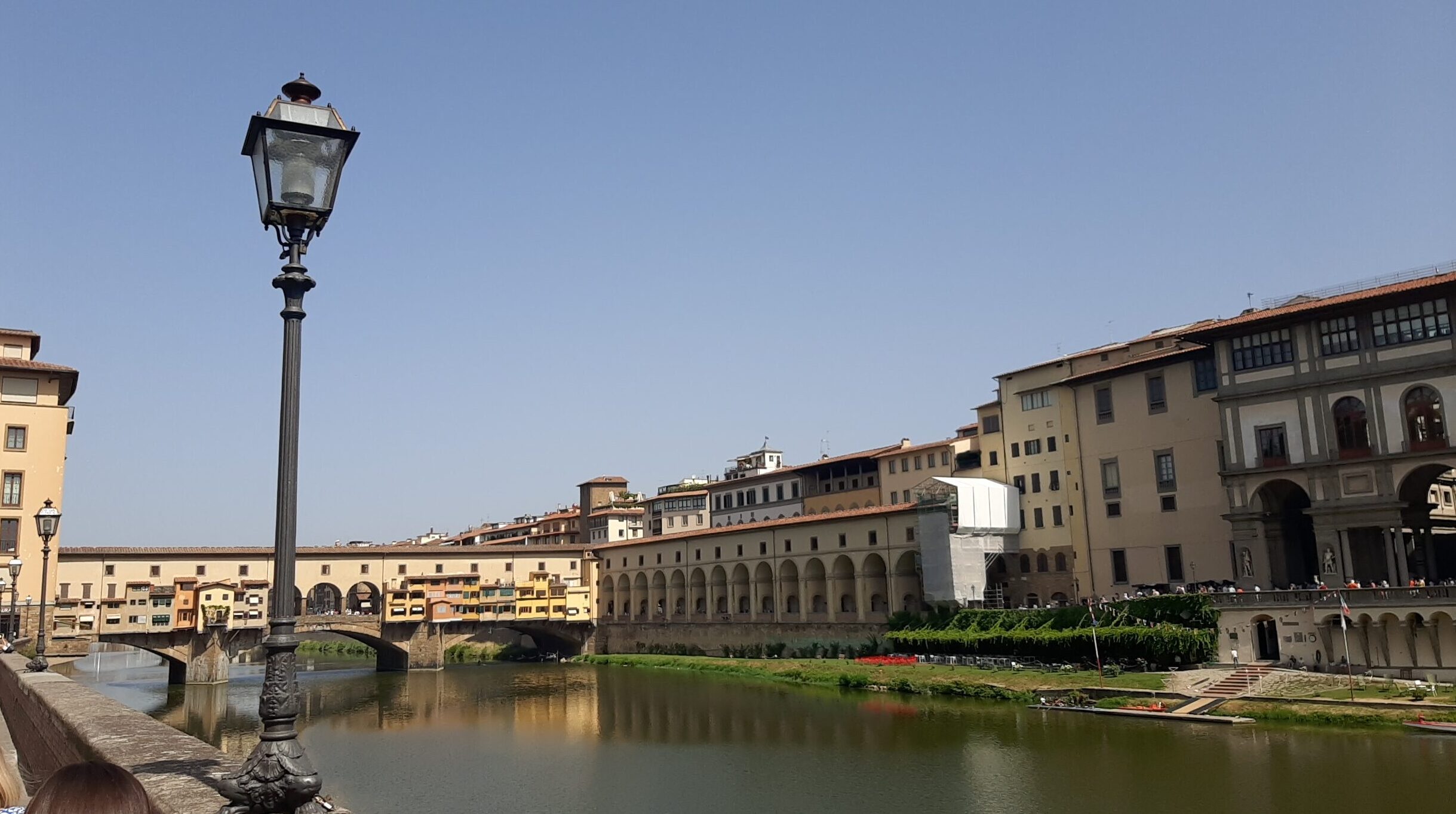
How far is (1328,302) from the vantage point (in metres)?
40.0

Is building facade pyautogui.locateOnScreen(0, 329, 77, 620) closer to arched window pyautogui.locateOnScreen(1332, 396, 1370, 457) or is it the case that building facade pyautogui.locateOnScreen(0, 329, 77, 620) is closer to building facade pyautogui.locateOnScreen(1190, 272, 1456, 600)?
building facade pyautogui.locateOnScreen(1190, 272, 1456, 600)

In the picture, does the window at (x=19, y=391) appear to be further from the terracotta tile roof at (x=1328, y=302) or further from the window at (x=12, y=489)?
the terracotta tile roof at (x=1328, y=302)

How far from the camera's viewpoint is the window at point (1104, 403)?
50.8 m

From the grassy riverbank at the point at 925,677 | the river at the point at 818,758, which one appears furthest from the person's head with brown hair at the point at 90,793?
the grassy riverbank at the point at 925,677

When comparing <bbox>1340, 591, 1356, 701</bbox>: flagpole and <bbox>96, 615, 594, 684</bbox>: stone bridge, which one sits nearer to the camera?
<bbox>1340, 591, 1356, 701</bbox>: flagpole

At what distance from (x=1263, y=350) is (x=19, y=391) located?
5562cm

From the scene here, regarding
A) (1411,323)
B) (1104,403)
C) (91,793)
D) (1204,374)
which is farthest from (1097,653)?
(91,793)

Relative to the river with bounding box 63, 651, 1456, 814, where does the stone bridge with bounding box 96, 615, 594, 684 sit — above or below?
above

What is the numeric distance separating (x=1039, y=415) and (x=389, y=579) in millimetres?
44613

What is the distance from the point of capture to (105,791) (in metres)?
3.48

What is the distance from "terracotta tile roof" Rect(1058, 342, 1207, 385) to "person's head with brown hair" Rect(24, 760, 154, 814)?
4851 cm

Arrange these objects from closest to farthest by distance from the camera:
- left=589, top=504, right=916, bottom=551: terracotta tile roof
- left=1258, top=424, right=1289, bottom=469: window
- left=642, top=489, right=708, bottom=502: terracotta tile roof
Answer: left=1258, top=424, right=1289, bottom=469: window, left=589, top=504, right=916, bottom=551: terracotta tile roof, left=642, top=489, right=708, bottom=502: terracotta tile roof

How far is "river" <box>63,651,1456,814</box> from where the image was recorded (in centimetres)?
2500

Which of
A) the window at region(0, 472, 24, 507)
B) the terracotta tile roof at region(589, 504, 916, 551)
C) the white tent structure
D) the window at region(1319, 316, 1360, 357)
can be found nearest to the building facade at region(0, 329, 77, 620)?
the window at region(0, 472, 24, 507)
